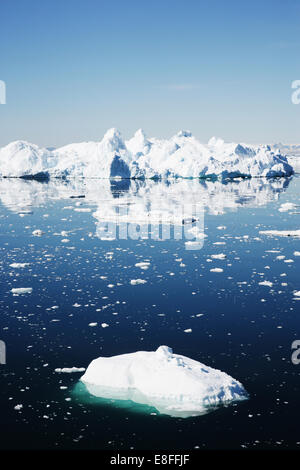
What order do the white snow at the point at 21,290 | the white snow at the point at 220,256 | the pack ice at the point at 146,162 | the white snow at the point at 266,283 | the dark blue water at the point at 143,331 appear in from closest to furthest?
the dark blue water at the point at 143,331 < the white snow at the point at 21,290 < the white snow at the point at 266,283 < the white snow at the point at 220,256 < the pack ice at the point at 146,162

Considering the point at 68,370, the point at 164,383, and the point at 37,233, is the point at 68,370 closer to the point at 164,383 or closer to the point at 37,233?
the point at 164,383

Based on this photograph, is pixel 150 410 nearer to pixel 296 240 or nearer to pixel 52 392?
pixel 52 392

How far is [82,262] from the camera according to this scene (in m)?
13.8

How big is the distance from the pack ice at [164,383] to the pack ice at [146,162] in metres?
63.9

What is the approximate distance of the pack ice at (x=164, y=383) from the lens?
605 centimetres

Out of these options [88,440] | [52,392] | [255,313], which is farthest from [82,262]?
[88,440]

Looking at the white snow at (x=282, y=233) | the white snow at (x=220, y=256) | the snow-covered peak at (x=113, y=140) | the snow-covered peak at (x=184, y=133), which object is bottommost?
the white snow at (x=220, y=256)

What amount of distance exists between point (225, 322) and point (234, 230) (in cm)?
1161

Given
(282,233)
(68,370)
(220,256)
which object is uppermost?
(282,233)

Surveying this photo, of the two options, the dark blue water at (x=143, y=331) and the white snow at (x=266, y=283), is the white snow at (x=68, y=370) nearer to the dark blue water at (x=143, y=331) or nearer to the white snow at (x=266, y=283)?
the dark blue water at (x=143, y=331)

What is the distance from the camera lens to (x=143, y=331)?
8.47 metres

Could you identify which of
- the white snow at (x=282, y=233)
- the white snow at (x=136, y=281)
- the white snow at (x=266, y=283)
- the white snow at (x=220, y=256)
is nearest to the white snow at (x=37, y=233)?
the white snow at (x=220, y=256)

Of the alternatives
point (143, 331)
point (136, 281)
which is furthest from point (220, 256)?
point (143, 331)

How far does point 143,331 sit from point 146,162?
72.1 m
